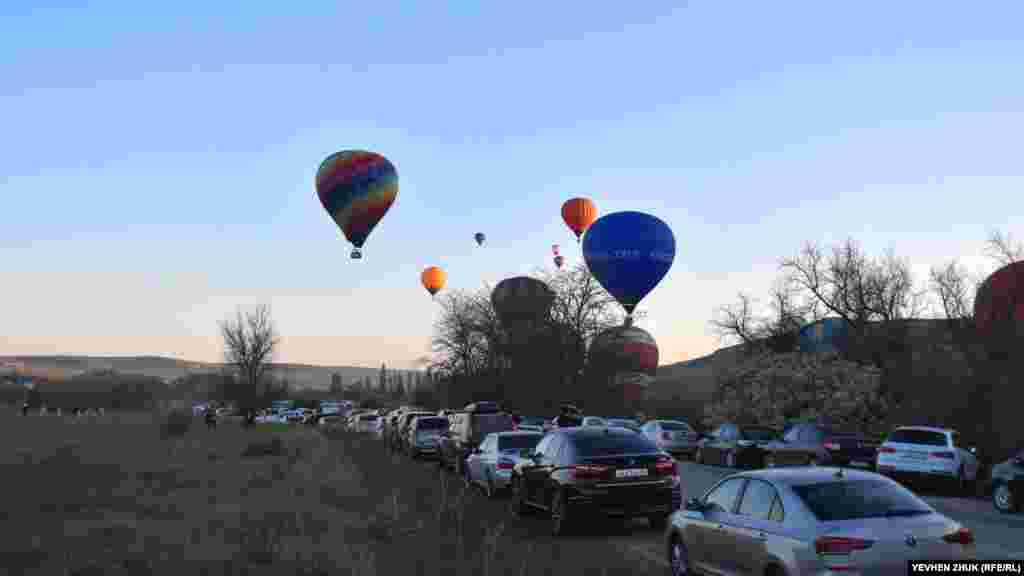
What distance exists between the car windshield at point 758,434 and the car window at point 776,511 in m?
24.5

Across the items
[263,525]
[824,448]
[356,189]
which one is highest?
[356,189]

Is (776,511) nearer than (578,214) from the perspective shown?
Yes

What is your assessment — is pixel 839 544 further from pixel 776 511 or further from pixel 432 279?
pixel 432 279

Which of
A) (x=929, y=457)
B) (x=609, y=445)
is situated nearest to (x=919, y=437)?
(x=929, y=457)

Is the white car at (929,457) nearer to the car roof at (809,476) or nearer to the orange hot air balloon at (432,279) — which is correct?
the car roof at (809,476)

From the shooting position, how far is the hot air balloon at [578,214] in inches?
2260

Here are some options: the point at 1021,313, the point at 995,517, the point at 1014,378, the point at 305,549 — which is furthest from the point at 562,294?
the point at 305,549

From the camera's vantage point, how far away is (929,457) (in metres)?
22.5

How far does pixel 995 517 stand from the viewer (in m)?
17.5

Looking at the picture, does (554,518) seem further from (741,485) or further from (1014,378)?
(1014,378)

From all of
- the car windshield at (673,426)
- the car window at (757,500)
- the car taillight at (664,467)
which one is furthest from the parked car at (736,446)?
the car window at (757,500)

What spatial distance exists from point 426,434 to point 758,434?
11797 mm

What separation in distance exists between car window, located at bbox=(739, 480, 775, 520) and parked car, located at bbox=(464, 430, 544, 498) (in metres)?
10.5

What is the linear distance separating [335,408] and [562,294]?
161 ft
